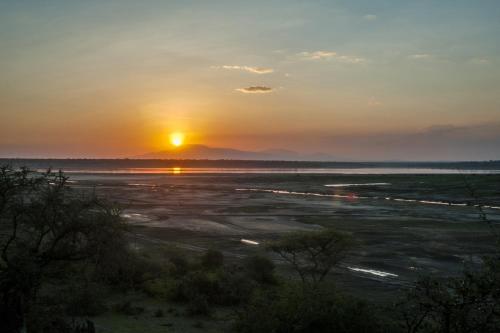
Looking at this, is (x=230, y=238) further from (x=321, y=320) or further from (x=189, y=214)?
(x=321, y=320)

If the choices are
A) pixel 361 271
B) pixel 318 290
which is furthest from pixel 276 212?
pixel 318 290

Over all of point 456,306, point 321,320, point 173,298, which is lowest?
point 173,298

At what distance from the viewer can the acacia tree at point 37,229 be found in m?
12.3

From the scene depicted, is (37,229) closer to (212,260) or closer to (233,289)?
(233,289)

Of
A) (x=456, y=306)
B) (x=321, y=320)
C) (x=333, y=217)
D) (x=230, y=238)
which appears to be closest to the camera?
(x=456, y=306)

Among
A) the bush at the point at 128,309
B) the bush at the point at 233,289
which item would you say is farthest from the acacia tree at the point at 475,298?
the bush at the point at 128,309

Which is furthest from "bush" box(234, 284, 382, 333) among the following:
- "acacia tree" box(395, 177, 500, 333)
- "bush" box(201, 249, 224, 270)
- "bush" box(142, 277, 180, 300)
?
"bush" box(201, 249, 224, 270)

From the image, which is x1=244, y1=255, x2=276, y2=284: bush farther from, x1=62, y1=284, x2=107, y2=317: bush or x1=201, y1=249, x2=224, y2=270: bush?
x1=62, y1=284, x2=107, y2=317: bush

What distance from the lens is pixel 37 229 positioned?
12.9 m

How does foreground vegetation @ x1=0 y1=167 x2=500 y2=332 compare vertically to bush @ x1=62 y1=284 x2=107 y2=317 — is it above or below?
above

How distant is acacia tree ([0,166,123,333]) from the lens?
483 inches

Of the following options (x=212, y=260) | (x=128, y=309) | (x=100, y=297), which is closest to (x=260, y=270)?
(x=212, y=260)

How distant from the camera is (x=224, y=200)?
2685 inches

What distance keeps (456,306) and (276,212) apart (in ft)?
145
